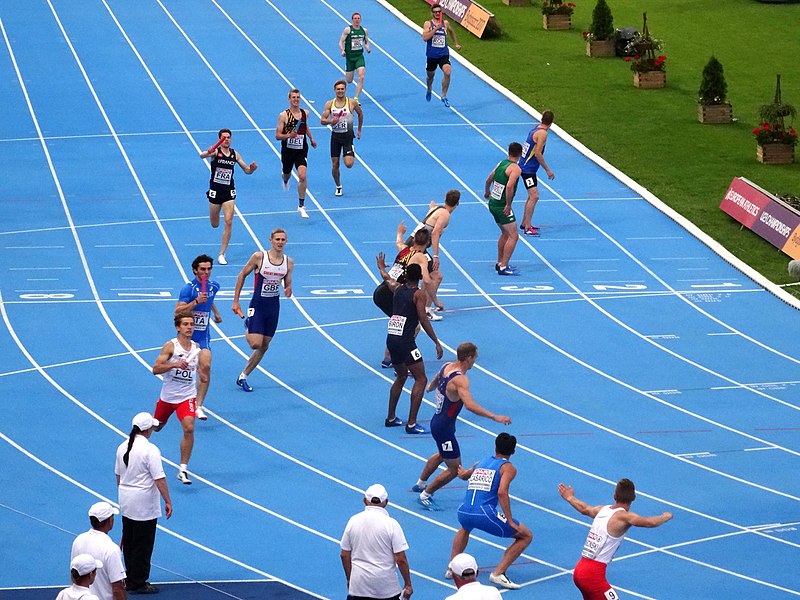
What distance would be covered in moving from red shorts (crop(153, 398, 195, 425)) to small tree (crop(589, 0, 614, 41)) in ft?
69.7

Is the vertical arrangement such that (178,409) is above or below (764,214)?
above

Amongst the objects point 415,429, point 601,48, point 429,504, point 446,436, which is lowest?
point 415,429

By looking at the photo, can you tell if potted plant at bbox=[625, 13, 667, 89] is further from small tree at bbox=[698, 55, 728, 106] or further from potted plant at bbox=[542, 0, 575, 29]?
potted plant at bbox=[542, 0, 575, 29]

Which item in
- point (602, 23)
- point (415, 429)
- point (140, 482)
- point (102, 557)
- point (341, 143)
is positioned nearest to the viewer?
point (102, 557)

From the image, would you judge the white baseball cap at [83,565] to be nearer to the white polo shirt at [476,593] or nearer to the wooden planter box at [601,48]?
the white polo shirt at [476,593]

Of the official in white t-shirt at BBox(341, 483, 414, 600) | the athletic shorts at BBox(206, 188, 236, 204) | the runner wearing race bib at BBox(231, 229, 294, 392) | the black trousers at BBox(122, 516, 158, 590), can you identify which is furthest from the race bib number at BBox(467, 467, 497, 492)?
the athletic shorts at BBox(206, 188, 236, 204)

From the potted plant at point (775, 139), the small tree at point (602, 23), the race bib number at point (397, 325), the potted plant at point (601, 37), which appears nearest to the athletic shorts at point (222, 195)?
the race bib number at point (397, 325)

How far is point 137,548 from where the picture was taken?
472 inches

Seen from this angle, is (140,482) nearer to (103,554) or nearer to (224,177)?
(103,554)

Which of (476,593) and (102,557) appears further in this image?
(102,557)

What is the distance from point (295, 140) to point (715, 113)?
10.1m

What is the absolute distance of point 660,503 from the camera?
579 inches

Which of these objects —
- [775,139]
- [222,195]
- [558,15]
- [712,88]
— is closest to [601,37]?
[558,15]

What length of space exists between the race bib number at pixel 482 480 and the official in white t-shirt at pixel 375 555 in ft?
6.20
